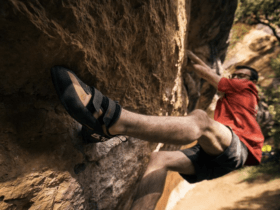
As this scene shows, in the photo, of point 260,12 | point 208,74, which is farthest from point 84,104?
point 260,12

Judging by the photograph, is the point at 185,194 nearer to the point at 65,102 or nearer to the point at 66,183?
the point at 66,183

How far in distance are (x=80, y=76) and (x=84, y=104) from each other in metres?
0.28

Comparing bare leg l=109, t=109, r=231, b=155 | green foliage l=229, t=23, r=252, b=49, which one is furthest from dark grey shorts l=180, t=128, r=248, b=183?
green foliage l=229, t=23, r=252, b=49

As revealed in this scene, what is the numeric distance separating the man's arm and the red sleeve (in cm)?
33

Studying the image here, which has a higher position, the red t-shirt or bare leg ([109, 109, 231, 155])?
bare leg ([109, 109, 231, 155])

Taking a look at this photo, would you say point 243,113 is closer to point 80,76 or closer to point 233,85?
point 233,85

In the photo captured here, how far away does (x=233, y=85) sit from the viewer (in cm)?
179

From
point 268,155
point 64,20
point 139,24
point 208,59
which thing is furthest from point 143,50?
point 268,155

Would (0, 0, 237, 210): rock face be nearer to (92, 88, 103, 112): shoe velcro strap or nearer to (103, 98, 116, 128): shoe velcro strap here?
(92, 88, 103, 112): shoe velcro strap

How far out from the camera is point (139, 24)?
4.75ft

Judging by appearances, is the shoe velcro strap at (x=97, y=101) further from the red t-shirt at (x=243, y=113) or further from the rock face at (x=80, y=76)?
the red t-shirt at (x=243, y=113)

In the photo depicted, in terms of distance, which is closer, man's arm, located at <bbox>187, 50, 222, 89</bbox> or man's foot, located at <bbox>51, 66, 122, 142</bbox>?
man's foot, located at <bbox>51, 66, 122, 142</bbox>

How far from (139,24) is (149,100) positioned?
761mm

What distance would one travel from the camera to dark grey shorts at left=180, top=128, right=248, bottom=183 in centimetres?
132
